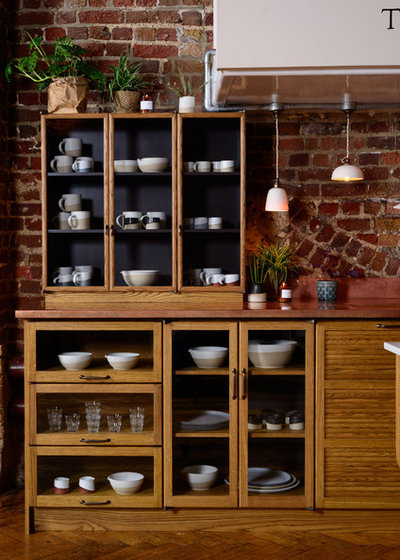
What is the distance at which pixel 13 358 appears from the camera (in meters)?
3.91

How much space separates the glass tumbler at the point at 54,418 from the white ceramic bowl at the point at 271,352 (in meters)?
1.02

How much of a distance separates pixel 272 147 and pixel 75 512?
2304 millimetres

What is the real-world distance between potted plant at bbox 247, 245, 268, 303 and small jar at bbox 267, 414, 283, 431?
0.64m

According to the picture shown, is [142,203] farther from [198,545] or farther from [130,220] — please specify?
[198,545]

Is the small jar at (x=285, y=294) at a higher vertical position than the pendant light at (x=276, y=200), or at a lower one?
lower

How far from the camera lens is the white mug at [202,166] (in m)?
3.60

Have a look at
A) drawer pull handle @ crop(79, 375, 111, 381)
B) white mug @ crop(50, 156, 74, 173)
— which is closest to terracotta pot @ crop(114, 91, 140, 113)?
white mug @ crop(50, 156, 74, 173)

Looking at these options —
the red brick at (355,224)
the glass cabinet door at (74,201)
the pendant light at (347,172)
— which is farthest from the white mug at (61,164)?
the red brick at (355,224)

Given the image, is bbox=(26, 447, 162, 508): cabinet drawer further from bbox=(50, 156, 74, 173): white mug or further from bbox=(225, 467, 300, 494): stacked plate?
bbox=(50, 156, 74, 173): white mug

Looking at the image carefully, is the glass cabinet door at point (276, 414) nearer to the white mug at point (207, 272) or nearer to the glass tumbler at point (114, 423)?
the white mug at point (207, 272)

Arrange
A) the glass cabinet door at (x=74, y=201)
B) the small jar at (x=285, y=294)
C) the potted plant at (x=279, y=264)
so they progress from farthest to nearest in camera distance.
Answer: the potted plant at (x=279, y=264) → the small jar at (x=285, y=294) → the glass cabinet door at (x=74, y=201)

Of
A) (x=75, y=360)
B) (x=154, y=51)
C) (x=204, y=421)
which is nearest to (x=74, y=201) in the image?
(x=75, y=360)

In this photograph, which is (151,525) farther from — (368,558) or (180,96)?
(180,96)

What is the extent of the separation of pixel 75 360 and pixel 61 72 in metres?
1.65
